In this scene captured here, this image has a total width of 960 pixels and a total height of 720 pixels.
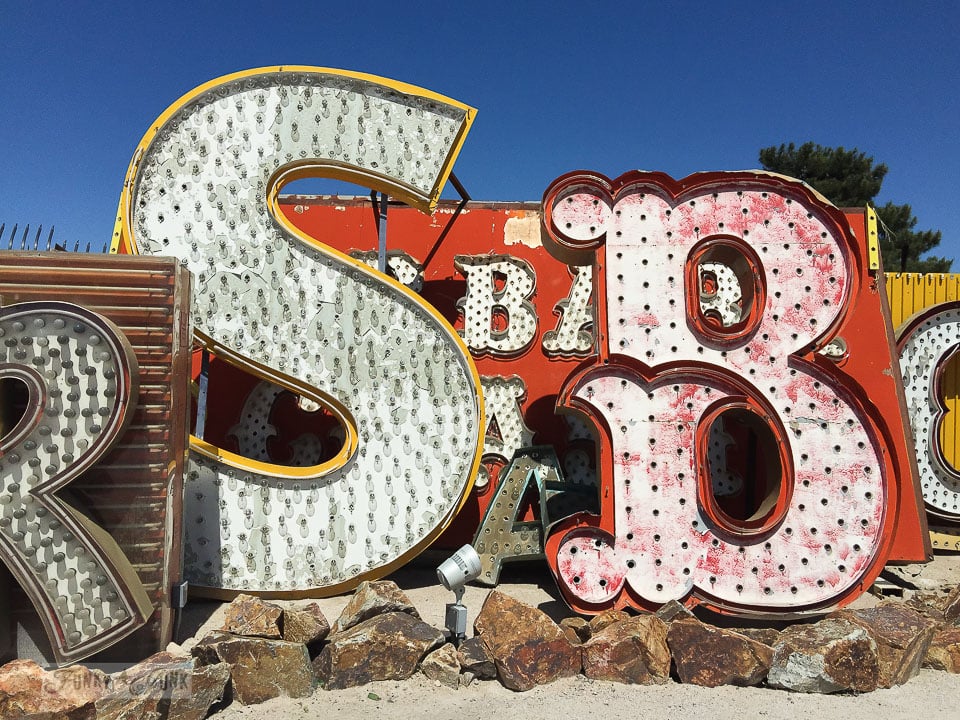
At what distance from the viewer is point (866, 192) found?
805 inches

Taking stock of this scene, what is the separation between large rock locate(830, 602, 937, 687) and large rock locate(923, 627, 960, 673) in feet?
0.17

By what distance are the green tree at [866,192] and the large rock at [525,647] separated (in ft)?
62.9

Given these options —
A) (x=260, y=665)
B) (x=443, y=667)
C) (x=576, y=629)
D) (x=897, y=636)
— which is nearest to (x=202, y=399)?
(x=260, y=665)

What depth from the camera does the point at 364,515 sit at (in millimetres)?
5449

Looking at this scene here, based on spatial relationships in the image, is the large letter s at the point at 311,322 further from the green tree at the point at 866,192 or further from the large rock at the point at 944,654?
the green tree at the point at 866,192

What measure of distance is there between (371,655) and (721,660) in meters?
2.01

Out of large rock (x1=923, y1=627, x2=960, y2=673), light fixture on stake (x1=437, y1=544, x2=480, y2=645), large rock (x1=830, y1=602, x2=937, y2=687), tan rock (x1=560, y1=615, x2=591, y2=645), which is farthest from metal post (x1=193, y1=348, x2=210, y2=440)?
large rock (x1=923, y1=627, x2=960, y2=673)

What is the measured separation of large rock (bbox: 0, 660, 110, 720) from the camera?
3.23 meters

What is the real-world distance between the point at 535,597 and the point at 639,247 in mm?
2954

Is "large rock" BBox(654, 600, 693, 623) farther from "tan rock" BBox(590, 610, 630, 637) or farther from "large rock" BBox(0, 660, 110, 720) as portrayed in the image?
"large rock" BBox(0, 660, 110, 720)

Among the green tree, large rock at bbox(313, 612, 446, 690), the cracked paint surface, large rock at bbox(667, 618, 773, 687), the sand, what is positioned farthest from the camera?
the green tree

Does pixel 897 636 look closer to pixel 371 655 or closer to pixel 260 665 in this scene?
pixel 371 655

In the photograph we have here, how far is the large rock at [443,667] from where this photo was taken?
3.99m

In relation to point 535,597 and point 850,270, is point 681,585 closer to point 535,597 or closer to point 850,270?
point 535,597
